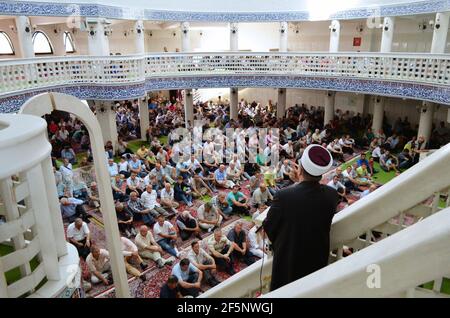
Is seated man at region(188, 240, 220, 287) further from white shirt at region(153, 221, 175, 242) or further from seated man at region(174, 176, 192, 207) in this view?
seated man at region(174, 176, 192, 207)

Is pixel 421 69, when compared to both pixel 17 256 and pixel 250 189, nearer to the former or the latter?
pixel 250 189

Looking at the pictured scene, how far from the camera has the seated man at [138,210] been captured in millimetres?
8664

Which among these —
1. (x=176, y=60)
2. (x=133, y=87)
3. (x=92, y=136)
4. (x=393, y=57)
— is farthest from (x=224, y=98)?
(x=92, y=136)

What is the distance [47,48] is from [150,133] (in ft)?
21.2

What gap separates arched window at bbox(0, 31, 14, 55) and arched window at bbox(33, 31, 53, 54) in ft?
4.76

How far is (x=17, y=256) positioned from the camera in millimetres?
1964

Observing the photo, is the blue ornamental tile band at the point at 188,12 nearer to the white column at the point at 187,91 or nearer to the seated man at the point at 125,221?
the white column at the point at 187,91

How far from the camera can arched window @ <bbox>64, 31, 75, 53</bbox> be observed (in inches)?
725

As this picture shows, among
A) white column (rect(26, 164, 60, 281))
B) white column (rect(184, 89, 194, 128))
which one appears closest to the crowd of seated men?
Result: white column (rect(184, 89, 194, 128))

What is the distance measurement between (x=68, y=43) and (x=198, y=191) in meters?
12.4

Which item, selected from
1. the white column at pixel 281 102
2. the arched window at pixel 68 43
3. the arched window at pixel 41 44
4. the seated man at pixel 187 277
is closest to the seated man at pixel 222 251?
the seated man at pixel 187 277

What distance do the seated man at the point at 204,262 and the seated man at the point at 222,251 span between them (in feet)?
1.07

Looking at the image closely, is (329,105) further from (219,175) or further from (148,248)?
(148,248)

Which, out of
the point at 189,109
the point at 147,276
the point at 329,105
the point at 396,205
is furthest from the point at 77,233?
the point at 329,105
